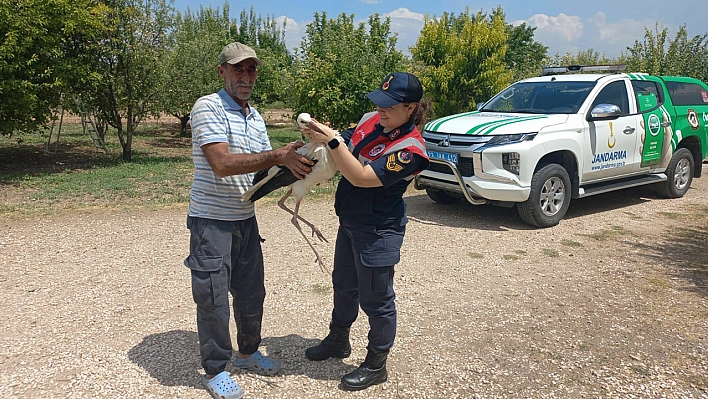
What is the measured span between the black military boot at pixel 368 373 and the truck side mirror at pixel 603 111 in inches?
202

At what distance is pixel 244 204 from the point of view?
Result: 2.95 metres

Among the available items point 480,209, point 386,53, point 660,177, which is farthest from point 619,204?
point 386,53

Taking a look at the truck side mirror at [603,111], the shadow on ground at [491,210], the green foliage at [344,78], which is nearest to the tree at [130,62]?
the green foliage at [344,78]

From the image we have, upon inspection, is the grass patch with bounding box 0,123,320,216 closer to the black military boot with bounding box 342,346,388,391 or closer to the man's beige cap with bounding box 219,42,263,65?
the black military boot with bounding box 342,346,388,391

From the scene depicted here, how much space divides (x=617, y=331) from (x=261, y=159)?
9.82 ft

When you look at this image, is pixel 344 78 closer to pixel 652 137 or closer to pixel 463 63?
pixel 463 63

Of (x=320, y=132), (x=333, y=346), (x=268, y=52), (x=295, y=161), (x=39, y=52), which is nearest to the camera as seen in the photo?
(x=320, y=132)

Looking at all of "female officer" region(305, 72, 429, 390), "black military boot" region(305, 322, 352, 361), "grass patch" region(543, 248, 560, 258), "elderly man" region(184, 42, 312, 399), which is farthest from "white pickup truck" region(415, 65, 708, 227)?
"elderly man" region(184, 42, 312, 399)

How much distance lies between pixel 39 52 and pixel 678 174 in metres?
11.4

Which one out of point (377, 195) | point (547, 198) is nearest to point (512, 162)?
point (547, 198)

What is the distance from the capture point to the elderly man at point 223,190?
267 cm

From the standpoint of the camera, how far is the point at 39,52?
9.84 meters

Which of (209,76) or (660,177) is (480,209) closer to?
(660,177)

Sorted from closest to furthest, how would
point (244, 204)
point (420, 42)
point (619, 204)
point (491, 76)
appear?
point (244, 204) < point (619, 204) < point (491, 76) < point (420, 42)
